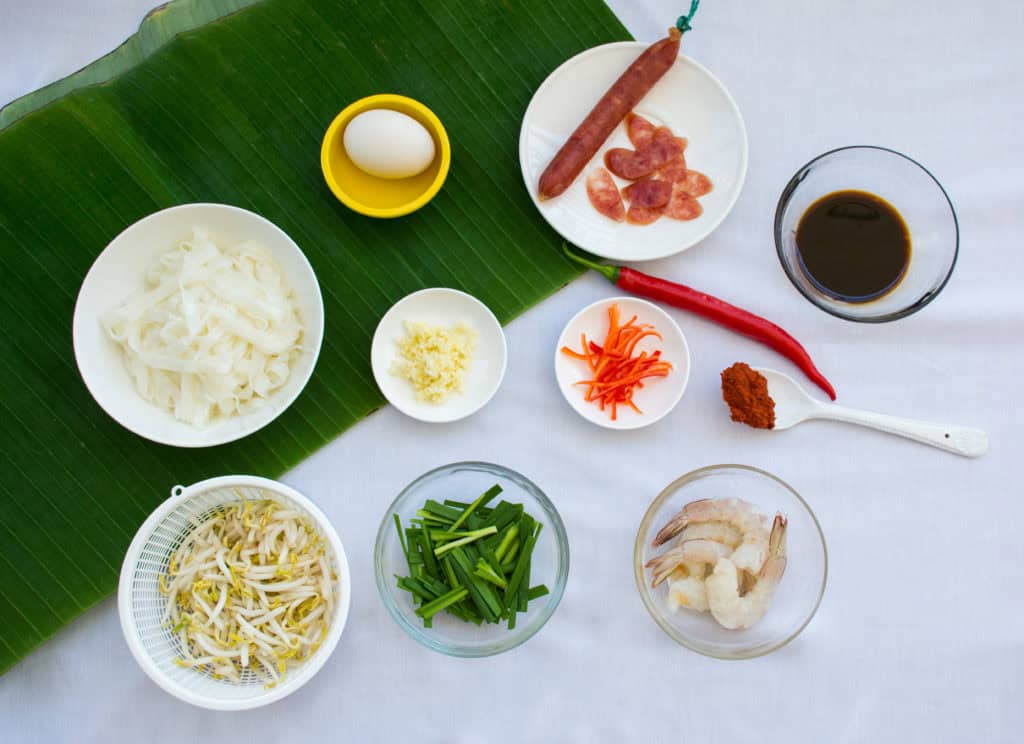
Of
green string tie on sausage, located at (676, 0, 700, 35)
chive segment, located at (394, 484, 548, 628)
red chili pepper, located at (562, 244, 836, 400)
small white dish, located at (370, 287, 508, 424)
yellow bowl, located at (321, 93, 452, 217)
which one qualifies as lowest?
chive segment, located at (394, 484, 548, 628)

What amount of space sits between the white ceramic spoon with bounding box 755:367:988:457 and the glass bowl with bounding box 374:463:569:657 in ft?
2.36

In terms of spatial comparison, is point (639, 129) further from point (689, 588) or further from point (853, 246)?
point (689, 588)

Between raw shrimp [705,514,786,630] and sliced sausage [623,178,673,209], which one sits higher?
sliced sausage [623,178,673,209]

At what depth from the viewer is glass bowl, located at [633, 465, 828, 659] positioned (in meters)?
2.22

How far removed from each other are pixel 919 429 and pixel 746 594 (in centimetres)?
72

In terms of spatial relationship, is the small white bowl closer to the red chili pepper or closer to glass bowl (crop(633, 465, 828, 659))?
the red chili pepper

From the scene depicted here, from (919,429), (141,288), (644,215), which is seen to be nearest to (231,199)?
(141,288)

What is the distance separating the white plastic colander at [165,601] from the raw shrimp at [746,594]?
0.94 m

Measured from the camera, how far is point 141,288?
7.21 feet

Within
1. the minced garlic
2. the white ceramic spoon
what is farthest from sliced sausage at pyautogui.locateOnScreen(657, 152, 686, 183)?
the minced garlic

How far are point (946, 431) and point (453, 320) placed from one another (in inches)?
57.2

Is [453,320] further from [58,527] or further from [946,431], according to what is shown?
[946,431]

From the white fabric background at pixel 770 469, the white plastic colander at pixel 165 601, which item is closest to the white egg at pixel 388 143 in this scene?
the white fabric background at pixel 770 469

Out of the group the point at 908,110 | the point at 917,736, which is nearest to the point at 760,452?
the point at 917,736
